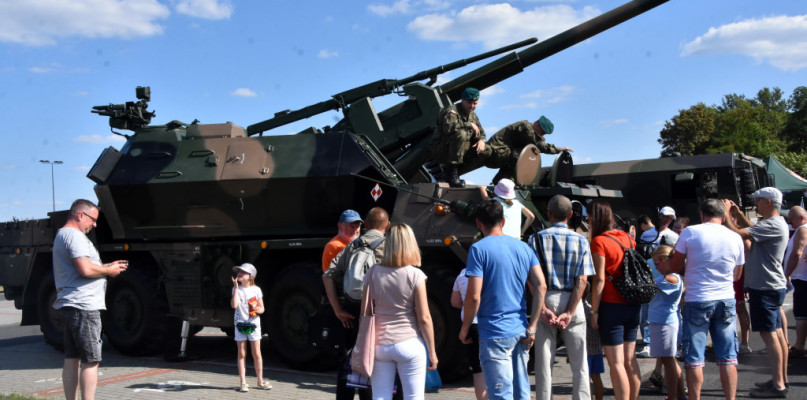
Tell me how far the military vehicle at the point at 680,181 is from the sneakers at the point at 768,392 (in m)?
8.62

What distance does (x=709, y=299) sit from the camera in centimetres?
585

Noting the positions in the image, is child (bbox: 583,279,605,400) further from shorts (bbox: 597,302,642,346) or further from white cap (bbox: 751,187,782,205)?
white cap (bbox: 751,187,782,205)

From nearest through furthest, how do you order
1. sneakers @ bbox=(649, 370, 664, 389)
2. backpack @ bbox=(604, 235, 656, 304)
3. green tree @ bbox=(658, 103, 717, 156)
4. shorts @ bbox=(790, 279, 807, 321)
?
backpack @ bbox=(604, 235, 656, 304) < sneakers @ bbox=(649, 370, 664, 389) < shorts @ bbox=(790, 279, 807, 321) < green tree @ bbox=(658, 103, 717, 156)

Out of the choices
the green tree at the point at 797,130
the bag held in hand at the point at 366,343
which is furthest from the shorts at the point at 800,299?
the green tree at the point at 797,130

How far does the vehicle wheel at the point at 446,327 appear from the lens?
25.3 ft

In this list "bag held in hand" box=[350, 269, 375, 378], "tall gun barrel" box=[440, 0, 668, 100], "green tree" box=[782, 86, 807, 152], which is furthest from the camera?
"green tree" box=[782, 86, 807, 152]

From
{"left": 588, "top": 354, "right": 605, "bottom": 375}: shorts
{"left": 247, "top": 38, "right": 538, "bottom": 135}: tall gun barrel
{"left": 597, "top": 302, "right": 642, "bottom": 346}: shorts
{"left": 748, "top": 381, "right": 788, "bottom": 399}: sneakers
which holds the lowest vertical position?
{"left": 748, "top": 381, "right": 788, "bottom": 399}: sneakers

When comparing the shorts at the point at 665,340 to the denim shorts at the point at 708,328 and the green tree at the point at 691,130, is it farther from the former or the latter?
the green tree at the point at 691,130

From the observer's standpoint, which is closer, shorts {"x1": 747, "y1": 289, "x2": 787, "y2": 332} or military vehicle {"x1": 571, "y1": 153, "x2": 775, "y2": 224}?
shorts {"x1": 747, "y1": 289, "x2": 787, "y2": 332}

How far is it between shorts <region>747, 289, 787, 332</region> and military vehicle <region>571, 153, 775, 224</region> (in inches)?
334

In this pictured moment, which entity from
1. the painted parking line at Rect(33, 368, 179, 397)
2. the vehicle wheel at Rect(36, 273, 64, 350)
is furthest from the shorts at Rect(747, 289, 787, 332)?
the vehicle wheel at Rect(36, 273, 64, 350)

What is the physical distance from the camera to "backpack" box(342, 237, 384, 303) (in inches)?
211

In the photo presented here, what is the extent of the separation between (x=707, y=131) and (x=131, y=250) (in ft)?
112

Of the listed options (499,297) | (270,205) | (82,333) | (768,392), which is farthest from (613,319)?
(270,205)
